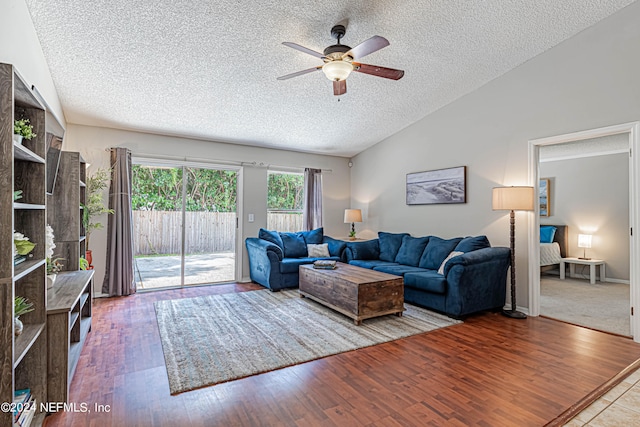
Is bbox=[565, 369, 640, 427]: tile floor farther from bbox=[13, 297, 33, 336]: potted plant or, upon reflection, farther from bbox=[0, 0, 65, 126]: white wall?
bbox=[0, 0, 65, 126]: white wall

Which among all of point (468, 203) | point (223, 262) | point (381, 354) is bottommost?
point (381, 354)

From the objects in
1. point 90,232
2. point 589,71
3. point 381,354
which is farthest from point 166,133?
point 589,71

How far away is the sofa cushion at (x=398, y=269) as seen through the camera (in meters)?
4.35

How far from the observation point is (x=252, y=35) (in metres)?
3.05

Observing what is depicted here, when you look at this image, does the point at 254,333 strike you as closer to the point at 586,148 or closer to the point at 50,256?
the point at 50,256

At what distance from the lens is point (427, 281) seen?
3912mm

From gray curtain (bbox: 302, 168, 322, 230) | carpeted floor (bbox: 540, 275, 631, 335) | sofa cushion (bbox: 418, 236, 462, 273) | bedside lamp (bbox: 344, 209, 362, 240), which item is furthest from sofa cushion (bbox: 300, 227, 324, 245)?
carpeted floor (bbox: 540, 275, 631, 335)

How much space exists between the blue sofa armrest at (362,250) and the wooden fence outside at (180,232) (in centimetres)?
203

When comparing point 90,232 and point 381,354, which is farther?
point 90,232

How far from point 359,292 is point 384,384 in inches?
47.6

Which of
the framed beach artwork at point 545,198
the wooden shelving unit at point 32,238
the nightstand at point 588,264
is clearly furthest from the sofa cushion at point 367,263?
the framed beach artwork at point 545,198

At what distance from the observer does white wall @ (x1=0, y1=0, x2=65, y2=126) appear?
6.55 feet

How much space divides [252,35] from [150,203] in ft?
10.7

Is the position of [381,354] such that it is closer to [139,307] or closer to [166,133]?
[139,307]
